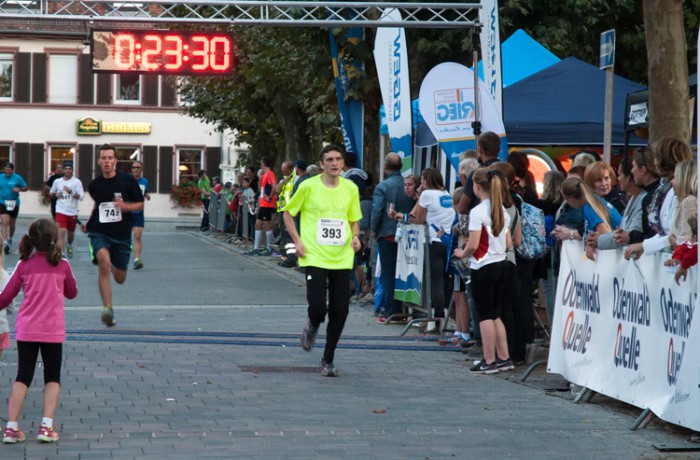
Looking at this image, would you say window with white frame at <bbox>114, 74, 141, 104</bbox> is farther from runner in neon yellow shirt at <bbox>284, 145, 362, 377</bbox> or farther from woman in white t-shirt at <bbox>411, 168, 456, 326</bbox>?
runner in neon yellow shirt at <bbox>284, 145, 362, 377</bbox>

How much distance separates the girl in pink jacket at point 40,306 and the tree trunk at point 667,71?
6.56 metres

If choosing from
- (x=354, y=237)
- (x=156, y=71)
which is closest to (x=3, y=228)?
(x=156, y=71)

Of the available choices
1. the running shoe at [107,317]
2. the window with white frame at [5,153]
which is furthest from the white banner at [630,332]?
the window with white frame at [5,153]

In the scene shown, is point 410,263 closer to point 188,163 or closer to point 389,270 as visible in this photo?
point 389,270

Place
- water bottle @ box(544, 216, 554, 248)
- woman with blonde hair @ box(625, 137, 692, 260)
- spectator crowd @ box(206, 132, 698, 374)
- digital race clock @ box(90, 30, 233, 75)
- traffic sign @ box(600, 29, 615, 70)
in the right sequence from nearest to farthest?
1. woman with blonde hair @ box(625, 137, 692, 260)
2. spectator crowd @ box(206, 132, 698, 374)
3. water bottle @ box(544, 216, 554, 248)
4. traffic sign @ box(600, 29, 615, 70)
5. digital race clock @ box(90, 30, 233, 75)

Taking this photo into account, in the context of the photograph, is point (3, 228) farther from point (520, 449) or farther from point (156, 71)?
point (520, 449)

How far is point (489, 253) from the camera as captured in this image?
34.6 feet

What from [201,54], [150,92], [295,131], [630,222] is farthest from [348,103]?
[150,92]

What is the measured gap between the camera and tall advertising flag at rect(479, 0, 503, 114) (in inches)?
566


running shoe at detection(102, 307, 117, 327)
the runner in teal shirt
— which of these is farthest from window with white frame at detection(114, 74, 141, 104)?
running shoe at detection(102, 307, 117, 327)

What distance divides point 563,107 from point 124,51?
582cm

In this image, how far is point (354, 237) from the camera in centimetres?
1073

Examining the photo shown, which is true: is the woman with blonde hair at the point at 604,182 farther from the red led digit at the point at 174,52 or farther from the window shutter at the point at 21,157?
the window shutter at the point at 21,157

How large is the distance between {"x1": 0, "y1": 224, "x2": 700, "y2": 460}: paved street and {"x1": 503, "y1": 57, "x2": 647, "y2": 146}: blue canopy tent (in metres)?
3.52
